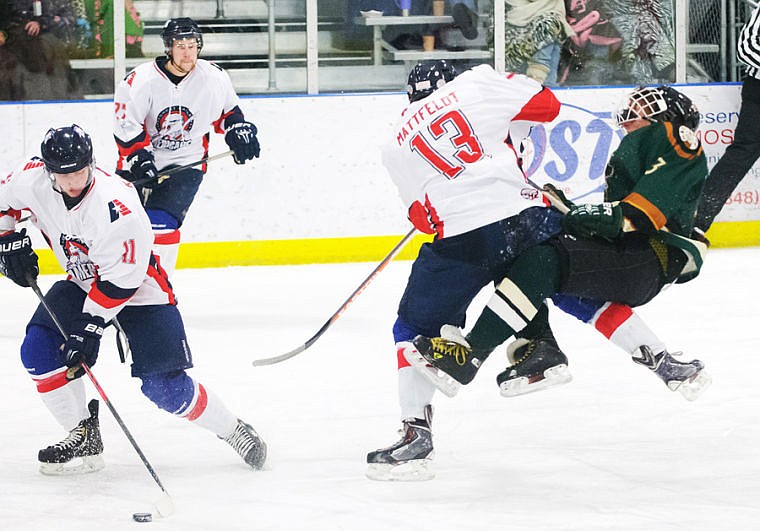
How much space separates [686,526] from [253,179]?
3.95 metres

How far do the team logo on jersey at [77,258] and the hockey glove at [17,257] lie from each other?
10 centimetres

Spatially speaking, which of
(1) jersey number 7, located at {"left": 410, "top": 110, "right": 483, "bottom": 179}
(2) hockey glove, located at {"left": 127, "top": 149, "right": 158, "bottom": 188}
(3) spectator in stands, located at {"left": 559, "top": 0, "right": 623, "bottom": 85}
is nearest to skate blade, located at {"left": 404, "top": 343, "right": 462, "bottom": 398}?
(1) jersey number 7, located at {"left": 410, "top": 110, "right": 483, "bottom": 179}

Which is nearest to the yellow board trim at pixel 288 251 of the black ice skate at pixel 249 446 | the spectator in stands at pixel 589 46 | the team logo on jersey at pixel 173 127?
the spectator in stands at pixel 589 46

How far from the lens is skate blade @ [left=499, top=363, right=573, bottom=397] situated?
288cm

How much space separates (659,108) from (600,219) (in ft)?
1.01

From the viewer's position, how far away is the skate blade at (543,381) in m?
2.88

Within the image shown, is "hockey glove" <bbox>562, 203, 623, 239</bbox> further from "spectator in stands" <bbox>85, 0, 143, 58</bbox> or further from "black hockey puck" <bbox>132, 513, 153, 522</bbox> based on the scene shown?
"spectator in stands" <bbox>85, 0, 143, 58</bbox>

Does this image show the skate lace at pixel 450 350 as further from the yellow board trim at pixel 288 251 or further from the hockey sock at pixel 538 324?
the yellow board trim at pixel 288 251

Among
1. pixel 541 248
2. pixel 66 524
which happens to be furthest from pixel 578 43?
pixel 66 524

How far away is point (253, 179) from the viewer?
624 cm

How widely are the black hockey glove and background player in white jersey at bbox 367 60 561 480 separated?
0.68m

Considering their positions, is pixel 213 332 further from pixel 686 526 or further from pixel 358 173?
pixel 686 526

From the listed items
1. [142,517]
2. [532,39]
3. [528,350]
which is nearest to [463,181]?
[528,350]

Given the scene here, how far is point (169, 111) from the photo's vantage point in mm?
4609
